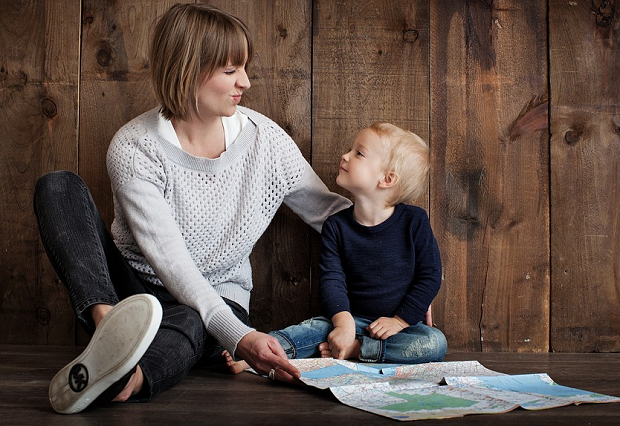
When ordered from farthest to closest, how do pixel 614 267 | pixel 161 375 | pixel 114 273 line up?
pixel 614 267 < pixel 114 273 < pixel 161 375

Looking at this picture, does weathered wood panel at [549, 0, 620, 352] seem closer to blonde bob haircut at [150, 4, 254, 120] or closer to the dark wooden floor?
the dark wooden floor

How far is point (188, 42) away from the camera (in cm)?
145

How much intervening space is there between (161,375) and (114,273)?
34cm

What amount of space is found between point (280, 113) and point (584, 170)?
0.80 meters

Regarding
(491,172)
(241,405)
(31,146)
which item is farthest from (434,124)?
(31,146)

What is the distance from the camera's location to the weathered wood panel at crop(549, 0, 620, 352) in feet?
5.66

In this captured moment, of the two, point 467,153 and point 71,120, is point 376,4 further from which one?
point 71,120

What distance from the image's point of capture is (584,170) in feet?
5.69

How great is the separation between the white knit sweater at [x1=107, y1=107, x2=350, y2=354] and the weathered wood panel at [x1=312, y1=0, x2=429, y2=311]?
0.46 ft

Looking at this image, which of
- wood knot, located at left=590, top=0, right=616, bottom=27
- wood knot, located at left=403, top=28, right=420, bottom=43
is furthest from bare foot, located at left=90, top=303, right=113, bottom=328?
wood knot, located at left=590, top=0, right=616, bottom=27

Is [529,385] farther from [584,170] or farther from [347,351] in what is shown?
[584,170]

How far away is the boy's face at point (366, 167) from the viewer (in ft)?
5.25

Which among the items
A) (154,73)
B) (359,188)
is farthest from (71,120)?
(359,188)

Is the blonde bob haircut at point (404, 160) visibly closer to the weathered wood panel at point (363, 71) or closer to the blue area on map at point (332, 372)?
the weathered wood panel at point (363, 71)
